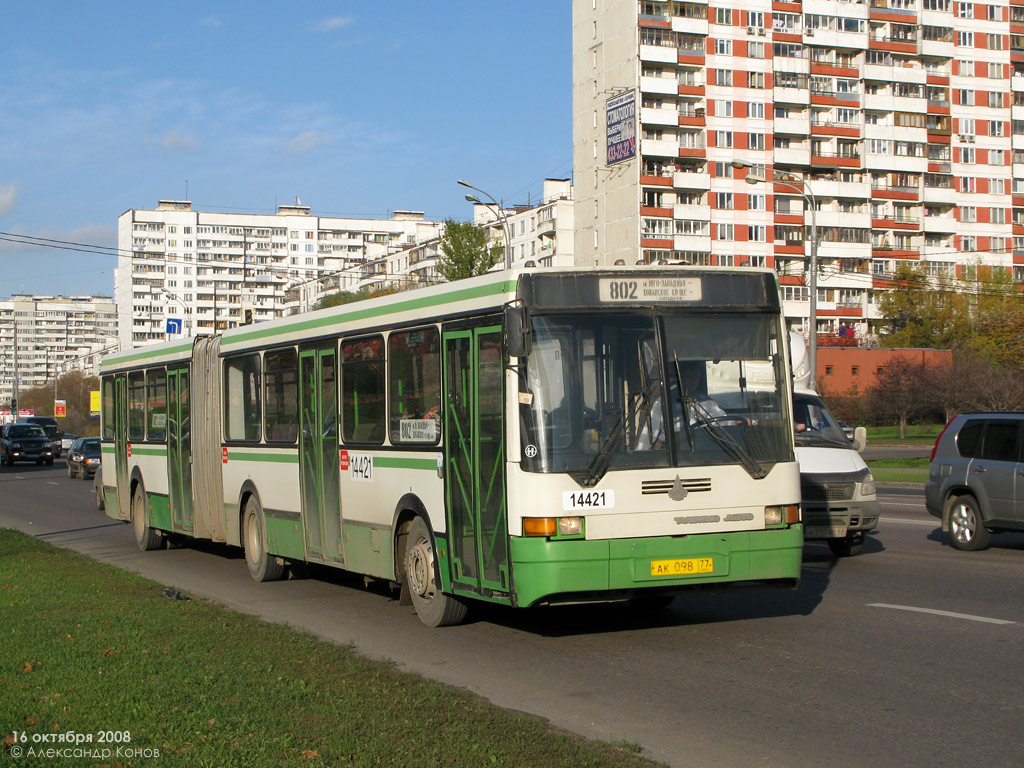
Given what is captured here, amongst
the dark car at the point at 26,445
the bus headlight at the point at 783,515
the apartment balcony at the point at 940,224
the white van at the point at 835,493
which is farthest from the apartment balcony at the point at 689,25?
the bus headlight at the point at 783,515

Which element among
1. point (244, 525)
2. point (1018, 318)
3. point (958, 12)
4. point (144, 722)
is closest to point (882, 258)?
point (958, 12)

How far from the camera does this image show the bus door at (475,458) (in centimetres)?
931

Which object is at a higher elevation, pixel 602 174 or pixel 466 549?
pixel 602 174

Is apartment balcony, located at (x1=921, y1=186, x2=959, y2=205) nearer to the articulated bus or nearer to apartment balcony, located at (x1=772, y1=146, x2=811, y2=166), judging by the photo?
apartment balcony, located at (x1=772, y1=146, x2=811, y2=166)

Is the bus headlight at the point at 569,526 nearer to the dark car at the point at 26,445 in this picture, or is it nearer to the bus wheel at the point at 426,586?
Result: the bus wheel at the point at 426,586

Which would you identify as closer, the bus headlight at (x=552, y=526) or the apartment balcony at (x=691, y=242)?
the bus headlight at (x=552, y=526)

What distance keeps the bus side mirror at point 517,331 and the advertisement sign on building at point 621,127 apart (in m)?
84.3

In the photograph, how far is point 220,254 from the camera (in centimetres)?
18200

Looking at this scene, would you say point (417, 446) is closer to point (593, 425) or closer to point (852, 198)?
point (593, 425)

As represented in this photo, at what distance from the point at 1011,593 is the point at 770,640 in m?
3.79

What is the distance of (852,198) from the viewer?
101 meters

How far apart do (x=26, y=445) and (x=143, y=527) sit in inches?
1718

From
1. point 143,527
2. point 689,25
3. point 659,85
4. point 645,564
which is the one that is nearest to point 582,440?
point 645,564

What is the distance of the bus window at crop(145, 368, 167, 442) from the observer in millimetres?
18047
